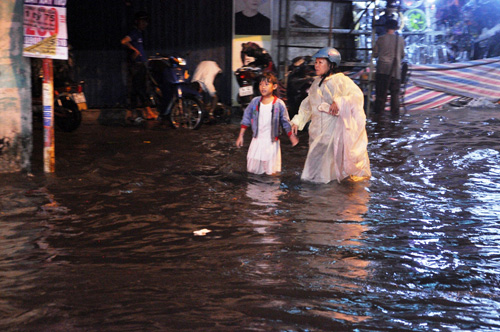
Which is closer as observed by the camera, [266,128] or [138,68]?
[266,128]

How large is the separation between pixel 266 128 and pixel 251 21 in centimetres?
722

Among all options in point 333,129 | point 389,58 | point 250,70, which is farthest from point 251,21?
point 333,129

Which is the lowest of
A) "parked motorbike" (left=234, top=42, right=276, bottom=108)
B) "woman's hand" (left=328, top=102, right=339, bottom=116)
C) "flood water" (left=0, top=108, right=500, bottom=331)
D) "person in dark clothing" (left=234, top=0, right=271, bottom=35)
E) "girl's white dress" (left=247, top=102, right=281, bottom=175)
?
"flood water" (left=0, top=108, right=500, bottom=331)

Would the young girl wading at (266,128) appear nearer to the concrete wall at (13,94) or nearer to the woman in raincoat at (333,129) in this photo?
the woman in raincoat at (333,129)

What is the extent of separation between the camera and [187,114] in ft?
38.2

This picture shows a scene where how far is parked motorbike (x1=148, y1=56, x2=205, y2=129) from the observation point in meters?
11.4

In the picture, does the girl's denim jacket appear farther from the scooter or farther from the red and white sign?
the scooter

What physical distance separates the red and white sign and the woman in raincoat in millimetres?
3010

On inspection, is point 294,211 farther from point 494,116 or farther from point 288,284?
point 494,116

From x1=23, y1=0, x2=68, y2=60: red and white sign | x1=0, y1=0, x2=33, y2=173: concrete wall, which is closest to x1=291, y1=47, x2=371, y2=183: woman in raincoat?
x1=23, y1=0, x2=68, y2=60: red and white sign

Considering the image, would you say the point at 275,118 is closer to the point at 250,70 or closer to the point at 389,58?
the point at 250,70

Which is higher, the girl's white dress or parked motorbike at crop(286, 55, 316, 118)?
parked motorbike at crop(286, 55, 316, 118)

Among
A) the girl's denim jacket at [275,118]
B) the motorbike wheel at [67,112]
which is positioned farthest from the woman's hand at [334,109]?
the motorbike wheel at [67,112]

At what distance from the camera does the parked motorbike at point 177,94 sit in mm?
11430
